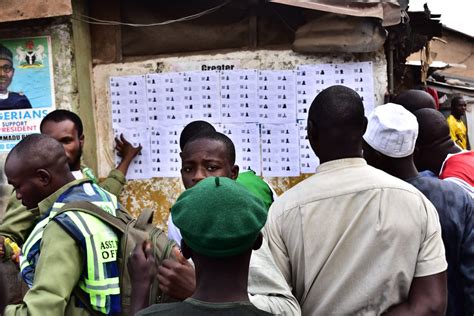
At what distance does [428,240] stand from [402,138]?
55 cm

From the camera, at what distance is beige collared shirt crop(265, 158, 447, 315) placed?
1.92 meters

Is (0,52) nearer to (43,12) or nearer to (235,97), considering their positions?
(43,12)

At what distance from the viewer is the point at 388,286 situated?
192 cm

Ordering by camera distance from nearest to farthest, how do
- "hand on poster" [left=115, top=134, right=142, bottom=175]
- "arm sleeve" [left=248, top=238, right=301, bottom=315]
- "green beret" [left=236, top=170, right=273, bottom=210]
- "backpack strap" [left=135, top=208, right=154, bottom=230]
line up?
1. "arm sleeve" [left=248, top=238, right=301, bottom=315]
2. "backpack strap" [left=135, top=208, right=154, bottom=230]
3. "green beret" [left=236, top=170, right=273, bottom=210]
4. "hand on poster" [left=115, top=134, right=142, bottom=175]

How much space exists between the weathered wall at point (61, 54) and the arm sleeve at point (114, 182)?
0.59 metres

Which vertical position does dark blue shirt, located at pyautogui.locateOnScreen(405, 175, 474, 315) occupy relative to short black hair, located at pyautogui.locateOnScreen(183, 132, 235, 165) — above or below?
below

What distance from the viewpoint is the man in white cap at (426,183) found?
7.82ft

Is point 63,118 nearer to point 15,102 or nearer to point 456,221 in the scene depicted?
point 15,102

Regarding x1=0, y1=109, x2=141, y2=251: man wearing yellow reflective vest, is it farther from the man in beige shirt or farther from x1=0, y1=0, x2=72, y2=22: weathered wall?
the man in beige shirt

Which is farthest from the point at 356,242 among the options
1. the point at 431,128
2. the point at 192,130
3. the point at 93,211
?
the point at 192,130

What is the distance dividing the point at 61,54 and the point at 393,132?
9.29 ft

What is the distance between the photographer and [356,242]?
1.94 m

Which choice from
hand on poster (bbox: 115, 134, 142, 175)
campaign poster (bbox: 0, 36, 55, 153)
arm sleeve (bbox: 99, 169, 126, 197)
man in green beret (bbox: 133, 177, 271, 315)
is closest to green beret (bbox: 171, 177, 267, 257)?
man in green beret (bbox: 133, 177, 271, 315)

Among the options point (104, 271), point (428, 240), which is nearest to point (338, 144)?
point (428, 240)
